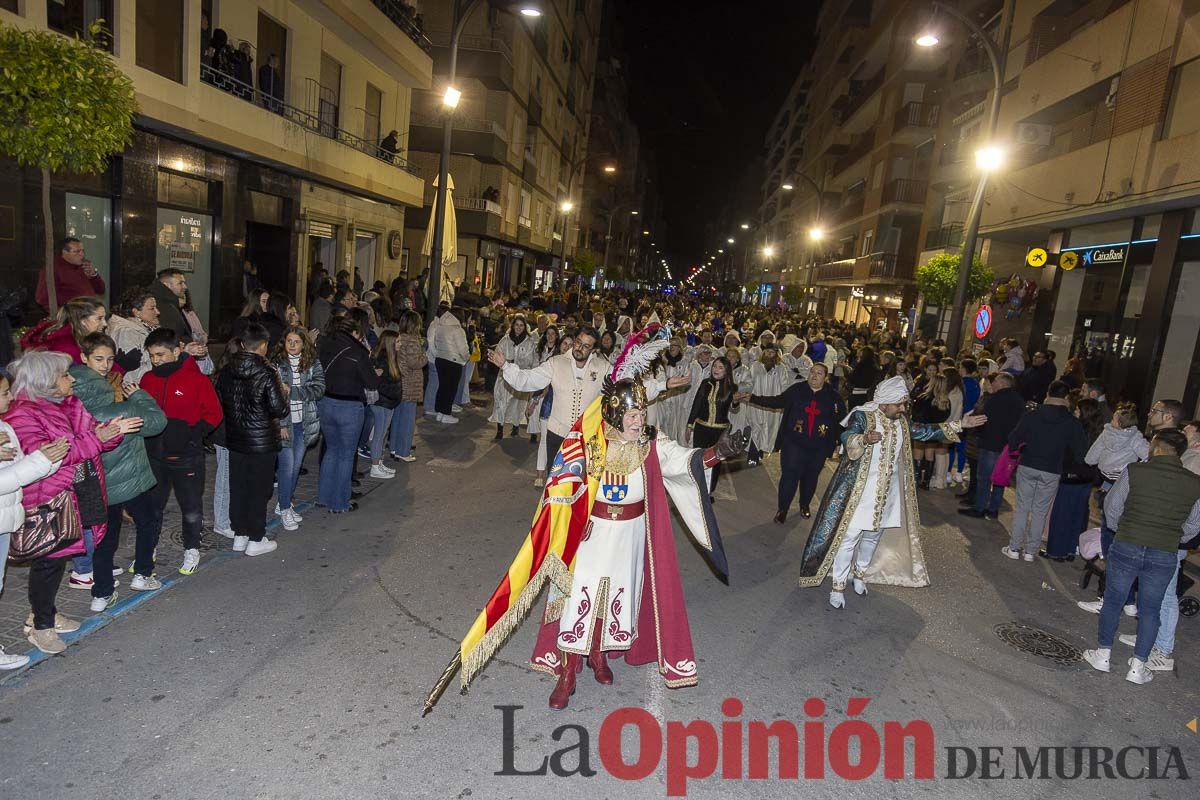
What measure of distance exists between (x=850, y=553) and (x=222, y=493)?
566cm

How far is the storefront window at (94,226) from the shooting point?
12148 mm

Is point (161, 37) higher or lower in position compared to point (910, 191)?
lower

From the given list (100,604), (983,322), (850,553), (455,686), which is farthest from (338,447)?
(983,322)

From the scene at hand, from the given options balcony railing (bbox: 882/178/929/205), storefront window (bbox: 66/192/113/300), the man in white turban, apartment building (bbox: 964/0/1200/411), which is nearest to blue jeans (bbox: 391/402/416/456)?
the man in white turban

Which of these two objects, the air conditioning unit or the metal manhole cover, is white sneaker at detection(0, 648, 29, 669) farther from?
the air conditioning unit

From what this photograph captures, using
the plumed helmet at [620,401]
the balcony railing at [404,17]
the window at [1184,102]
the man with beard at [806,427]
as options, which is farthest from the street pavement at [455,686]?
the balcony railing at [404,17]

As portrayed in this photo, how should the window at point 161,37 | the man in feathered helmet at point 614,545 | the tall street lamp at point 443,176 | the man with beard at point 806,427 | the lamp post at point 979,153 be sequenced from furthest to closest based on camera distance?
the tall street lamp at point 443,176 → the lamp post at point 979,153 → the window at point 161,37 → the man with beard at point 806,427 → the man in feathered helmet at point 614,545

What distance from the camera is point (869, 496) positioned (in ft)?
22.1

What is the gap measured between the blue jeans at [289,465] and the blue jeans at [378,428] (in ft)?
6.29

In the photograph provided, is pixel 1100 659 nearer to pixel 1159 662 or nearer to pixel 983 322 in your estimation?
pixel 1159 662

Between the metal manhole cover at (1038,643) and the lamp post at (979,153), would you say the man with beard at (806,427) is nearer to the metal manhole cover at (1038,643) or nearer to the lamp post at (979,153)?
the metal manhole cover at (1038,643)

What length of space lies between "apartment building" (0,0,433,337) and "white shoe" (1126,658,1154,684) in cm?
1316

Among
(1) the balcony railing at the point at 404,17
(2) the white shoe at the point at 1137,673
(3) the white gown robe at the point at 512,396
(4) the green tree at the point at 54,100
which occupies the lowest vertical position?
(2) the white shoe at the point at 1137,673

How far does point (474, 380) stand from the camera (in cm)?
1661
